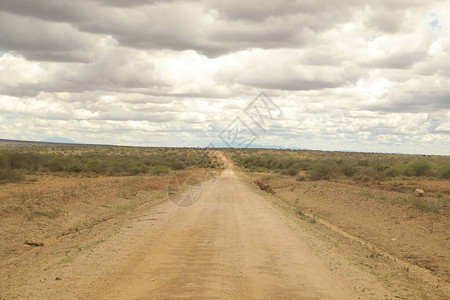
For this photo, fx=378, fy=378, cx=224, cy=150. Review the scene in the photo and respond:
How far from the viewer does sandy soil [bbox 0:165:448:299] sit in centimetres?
695

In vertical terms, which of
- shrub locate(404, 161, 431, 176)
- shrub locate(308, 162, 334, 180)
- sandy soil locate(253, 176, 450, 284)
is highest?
shrub locate(404, 161, 431, 176)

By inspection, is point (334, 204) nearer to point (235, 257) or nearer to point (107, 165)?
point (235, 257)

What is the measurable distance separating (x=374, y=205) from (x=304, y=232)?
834cm

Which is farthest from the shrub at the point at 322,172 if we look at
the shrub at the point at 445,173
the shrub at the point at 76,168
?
the shrub at the point at 76,168

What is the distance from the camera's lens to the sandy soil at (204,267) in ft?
22.8

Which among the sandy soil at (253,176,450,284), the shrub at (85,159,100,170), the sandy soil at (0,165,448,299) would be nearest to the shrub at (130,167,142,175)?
the shrub at (85,159,100,170)

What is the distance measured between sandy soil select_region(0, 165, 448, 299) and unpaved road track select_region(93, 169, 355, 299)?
0.02m

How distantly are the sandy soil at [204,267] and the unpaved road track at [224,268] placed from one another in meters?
0.02

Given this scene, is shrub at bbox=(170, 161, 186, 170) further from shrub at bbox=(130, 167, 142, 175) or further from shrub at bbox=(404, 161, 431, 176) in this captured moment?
shrub at bbox=(404, 161, 431, 176)

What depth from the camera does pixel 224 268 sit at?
27.2ft

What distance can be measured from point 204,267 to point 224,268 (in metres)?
0.44

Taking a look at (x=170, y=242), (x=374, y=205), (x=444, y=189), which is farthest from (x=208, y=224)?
(x=444, y=189)

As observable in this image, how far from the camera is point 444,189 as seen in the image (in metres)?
28.6

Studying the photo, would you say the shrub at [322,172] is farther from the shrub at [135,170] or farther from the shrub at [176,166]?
the shrub at [176,166]
